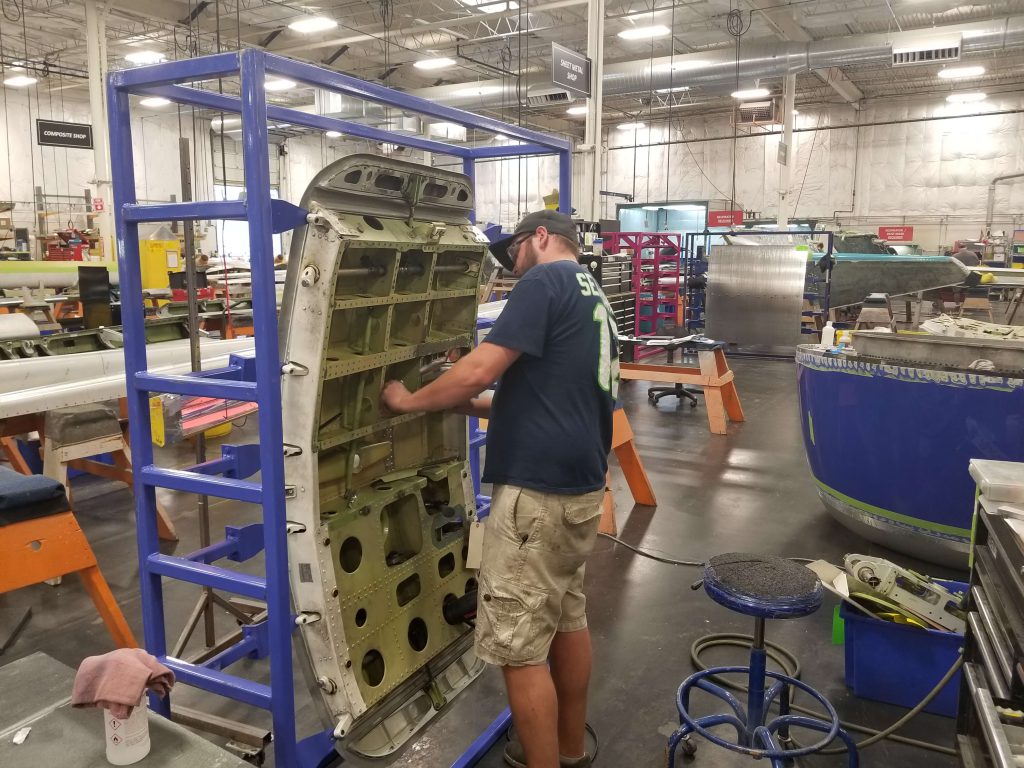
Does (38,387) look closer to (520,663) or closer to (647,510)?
(520,663)

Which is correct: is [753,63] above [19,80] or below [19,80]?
below

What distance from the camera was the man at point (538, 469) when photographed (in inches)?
85.9

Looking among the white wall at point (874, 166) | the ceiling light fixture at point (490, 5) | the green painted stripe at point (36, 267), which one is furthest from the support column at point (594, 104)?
the white wall at point (874, 166)

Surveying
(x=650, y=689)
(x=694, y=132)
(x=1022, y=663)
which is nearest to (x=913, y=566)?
(x=650, y=689)

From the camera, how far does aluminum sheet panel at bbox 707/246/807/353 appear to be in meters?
10.5

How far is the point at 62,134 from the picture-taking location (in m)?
10.8

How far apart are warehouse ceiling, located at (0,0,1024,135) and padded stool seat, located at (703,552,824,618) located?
32.2 feet

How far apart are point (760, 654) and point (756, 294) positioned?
9.18 meters

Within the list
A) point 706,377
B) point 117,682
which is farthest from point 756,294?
point 117,682

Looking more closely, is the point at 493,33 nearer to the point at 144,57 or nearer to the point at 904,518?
the point at 144,57

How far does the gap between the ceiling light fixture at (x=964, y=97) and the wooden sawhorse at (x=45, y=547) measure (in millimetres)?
20485

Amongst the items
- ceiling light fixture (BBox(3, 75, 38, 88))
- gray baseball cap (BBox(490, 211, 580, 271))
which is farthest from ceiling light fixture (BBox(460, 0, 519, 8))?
ceiling light fixture (BBox(3, 75, 38, 88))

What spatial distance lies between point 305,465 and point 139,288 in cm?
77

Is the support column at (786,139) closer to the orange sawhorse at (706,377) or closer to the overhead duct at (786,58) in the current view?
the overhead duct at (786,58)
